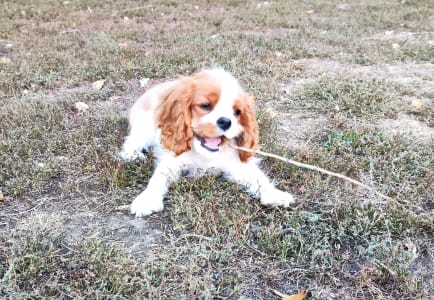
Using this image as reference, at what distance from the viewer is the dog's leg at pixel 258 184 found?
3062mm

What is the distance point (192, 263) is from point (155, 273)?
0.65 ft

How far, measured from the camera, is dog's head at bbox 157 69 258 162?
3115 millimetres

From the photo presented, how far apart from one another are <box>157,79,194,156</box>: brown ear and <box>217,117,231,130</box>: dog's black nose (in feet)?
0.79

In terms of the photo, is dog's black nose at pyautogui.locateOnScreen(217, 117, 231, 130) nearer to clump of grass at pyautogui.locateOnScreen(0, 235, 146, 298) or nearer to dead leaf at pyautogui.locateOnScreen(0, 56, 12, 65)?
clump of grass at pyautogui.locateOnScreen(0, 235, 146, 298)

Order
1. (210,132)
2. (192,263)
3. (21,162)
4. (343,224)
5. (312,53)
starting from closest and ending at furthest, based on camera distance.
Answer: (192,263), (343,224), (210,132), (21,162), (312,53)

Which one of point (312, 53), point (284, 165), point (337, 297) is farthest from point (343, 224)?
point (312, 53)

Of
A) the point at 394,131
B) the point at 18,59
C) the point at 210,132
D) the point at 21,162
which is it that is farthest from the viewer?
the point at 18,59

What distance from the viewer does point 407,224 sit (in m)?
2.85

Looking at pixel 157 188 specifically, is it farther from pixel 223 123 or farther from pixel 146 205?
pixel 223 123

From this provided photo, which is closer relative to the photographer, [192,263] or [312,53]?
[192,263]

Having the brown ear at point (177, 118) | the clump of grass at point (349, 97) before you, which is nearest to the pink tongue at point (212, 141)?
the brown ear at point (177, 118)

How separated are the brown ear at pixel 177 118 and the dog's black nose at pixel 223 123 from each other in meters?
0.24

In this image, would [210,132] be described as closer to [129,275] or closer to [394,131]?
[129,275]

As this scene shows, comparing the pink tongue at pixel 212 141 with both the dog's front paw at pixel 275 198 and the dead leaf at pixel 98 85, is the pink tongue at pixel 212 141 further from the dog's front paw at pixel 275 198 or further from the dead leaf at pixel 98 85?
the dead leaf at pixel 98 85
